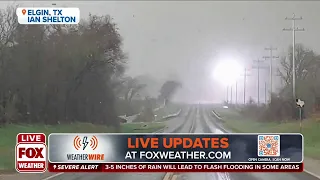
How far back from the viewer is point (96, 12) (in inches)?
240

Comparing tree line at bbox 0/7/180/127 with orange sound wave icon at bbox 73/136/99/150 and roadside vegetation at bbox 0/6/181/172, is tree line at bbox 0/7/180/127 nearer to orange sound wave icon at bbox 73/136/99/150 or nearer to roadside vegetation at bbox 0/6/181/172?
roadside vegetation at bbox 0/6/181/172

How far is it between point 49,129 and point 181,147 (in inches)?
44.0

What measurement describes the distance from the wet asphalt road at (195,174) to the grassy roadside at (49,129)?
6.7 inches

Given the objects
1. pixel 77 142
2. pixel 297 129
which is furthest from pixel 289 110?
pixel 77 142

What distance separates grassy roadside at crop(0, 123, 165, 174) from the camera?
238 inches

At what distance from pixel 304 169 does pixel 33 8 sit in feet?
8.67

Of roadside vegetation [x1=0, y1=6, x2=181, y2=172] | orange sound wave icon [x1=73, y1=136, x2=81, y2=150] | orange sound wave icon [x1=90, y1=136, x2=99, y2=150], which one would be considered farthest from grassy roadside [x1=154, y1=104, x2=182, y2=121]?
orange sound wave icon [x1=73, y1=136, x2=81, y2=150]

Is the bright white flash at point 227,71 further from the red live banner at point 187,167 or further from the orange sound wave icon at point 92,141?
the orange sound wave icon at point 92,141

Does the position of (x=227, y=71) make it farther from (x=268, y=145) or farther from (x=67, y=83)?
(x=67, y=83)

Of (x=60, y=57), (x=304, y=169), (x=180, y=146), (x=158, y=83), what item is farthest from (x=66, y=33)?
(x=304, y=169)

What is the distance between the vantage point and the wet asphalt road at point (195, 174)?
6.04 meters

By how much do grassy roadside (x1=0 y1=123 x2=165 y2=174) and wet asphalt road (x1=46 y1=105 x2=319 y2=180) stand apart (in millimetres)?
171

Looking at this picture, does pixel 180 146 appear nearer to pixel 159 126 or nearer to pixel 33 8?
pixel 159 126

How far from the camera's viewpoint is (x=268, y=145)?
602 cm
